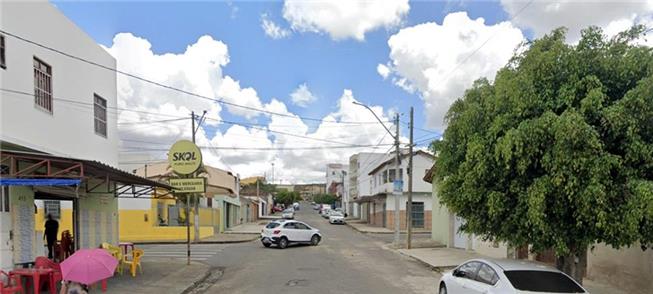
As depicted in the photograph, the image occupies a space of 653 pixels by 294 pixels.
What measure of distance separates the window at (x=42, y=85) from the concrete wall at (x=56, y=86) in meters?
0.14

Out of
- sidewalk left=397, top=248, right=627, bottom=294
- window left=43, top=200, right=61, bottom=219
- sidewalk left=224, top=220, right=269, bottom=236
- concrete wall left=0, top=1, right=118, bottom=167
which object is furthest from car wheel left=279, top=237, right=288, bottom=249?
sidewalk left=224, top=220, right=269, bottom=236

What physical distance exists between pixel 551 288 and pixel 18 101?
1191 cm

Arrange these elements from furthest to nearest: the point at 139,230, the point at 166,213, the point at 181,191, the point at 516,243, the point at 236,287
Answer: the point at 166,213 → the point at 139,230 → the point at 181,191 → the point at 236,287 → the point at 516,243

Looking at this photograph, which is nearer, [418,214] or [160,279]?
[160,279]

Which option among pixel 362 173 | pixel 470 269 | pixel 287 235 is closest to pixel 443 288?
pixel 470 269

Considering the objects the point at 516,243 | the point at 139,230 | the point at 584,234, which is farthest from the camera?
the point at 139,230

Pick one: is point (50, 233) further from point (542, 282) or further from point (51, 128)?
point (542, 282)

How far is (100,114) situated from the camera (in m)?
18.5

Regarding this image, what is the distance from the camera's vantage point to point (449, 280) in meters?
11.1

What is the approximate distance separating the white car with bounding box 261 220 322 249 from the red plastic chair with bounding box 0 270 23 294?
17564 millimetres

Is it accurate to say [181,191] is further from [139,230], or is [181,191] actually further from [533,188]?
[139,230]

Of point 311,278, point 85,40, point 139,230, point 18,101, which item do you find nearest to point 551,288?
point 311,278

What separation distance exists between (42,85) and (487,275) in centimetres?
1185

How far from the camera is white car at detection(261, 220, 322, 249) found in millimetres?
28750
